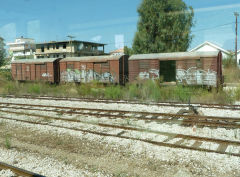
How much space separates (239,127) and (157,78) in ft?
32.0

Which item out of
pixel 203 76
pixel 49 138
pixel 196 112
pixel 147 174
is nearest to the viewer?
pixel 147 174

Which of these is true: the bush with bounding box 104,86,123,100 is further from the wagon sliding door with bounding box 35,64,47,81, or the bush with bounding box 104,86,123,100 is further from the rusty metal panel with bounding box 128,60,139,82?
the wagon sliding door with bounding box 35,64,47,81

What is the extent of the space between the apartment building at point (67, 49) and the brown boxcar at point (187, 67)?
3862 centimetres

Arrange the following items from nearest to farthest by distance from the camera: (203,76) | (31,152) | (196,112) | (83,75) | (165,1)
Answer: (31,152) → (196,112) → (203,76) → (83,75) → (165,1)

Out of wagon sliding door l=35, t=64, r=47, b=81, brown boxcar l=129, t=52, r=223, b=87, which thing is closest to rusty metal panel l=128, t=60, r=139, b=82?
brown boxcar l=129, t=52, r=223, b=87

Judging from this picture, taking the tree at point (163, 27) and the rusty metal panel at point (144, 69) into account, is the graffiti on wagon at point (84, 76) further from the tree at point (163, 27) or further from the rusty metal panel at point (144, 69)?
the tree at point (163, 27)

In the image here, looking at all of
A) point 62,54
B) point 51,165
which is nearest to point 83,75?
point 51,165

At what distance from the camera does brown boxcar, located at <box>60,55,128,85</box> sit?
18.8 m

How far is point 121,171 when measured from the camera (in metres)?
4.75

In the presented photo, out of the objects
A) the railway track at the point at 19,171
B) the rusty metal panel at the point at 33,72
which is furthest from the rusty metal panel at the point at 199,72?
the rusty metal panel at the point at 33,72

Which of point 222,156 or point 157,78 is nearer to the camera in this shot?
point 222,156

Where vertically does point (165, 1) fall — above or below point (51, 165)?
above

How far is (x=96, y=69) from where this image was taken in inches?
782

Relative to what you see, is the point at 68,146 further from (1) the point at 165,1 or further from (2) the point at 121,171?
(1) the point at 165,1
